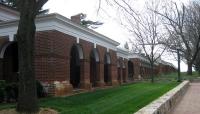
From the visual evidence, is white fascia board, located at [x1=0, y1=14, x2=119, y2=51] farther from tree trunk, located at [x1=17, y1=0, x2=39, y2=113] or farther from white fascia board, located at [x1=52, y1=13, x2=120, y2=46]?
tree trunk, located at [x1=17, y1=0, x2=39, y2=113]

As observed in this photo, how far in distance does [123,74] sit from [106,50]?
14144 mm

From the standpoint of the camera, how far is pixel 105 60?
103 feet

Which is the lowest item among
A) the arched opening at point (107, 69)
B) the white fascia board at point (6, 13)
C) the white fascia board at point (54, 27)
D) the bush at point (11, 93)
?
the bush at point (11, 93)

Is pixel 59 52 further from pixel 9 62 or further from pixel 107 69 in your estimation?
pixel 107 69

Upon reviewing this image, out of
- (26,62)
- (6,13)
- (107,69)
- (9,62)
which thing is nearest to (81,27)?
(9,62)

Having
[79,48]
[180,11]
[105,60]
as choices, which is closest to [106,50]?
[105,60]

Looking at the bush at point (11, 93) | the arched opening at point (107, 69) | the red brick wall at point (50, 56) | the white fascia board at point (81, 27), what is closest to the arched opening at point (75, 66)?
the white fascia board at point (81, 27)

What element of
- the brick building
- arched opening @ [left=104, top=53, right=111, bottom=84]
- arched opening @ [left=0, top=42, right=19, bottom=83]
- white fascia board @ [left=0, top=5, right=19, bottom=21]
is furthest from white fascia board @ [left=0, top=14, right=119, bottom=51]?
arched opening @ [left=104, top=53, right=111, bottom=84]

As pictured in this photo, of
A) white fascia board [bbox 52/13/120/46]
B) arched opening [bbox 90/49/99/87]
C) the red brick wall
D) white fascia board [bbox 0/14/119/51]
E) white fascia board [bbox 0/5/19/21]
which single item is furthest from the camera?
arched opening [bbox 90/49/99/87]

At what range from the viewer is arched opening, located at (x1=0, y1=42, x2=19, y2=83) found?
22391 millimetres

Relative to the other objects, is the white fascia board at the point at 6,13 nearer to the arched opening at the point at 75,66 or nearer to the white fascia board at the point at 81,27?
the arched opening at the point at 75,66

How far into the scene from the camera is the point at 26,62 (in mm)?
11859

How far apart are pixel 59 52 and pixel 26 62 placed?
8.56 meters

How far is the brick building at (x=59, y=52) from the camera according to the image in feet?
64.5
